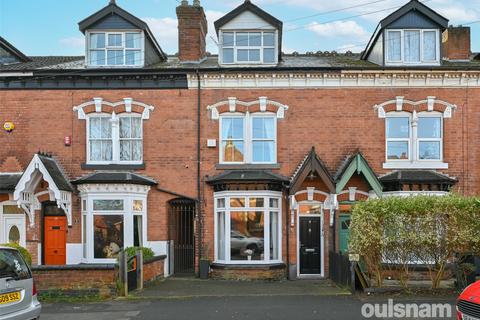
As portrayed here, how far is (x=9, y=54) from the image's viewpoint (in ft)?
78.4

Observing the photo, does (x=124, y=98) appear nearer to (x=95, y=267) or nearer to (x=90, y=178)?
(x=90, y=178)

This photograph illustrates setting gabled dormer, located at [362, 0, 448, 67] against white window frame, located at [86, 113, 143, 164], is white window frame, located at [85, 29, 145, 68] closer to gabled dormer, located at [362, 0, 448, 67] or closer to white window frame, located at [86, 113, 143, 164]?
white window frame, located at [86, 113, 143, 164]

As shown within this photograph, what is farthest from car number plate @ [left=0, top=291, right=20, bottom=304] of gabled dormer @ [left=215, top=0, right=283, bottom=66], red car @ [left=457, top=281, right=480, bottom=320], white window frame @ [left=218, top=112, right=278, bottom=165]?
gabled dormer @ [left=215, top=0, right=283, bottom=66]

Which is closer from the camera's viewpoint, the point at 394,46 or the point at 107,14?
the point at 394,46

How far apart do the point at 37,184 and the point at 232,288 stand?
783 centimetres

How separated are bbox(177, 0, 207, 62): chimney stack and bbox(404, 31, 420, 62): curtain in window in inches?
292

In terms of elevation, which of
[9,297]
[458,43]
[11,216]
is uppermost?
[458,43]

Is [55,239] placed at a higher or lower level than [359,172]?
lower

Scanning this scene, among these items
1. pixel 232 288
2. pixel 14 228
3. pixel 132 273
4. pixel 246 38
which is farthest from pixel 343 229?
pixel 14 228

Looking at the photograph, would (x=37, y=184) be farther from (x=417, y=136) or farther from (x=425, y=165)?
(x=425, y=165)

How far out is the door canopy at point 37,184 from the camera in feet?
64.5

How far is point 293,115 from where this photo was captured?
21172 millimetres

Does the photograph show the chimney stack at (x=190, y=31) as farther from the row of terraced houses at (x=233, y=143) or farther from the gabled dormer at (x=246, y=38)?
the row of terraced houses at (x=233, y=143)

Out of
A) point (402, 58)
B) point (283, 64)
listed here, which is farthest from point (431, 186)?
point (283, 64)
